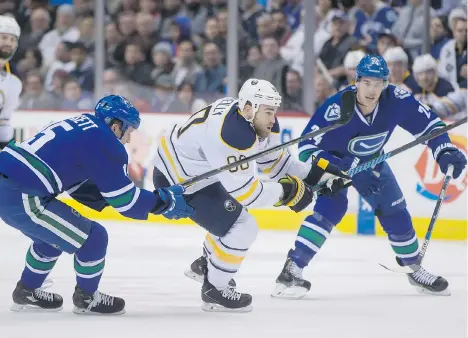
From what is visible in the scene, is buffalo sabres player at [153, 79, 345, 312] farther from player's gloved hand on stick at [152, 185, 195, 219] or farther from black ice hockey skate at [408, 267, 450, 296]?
black ice hockey skate at [408, 267, 450, 296]

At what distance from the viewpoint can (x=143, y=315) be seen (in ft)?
15.5

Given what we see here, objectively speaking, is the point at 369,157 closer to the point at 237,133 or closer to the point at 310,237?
the point at 310,237

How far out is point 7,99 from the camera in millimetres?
6785

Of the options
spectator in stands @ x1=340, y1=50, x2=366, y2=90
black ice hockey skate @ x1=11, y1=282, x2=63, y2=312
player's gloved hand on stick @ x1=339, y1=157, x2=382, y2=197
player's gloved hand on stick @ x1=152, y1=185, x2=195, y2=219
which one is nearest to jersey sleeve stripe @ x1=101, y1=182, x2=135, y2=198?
player's gloved hand on stick @ x1=152, y1=185, x2=195, y2=219

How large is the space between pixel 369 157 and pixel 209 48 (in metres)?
3.73

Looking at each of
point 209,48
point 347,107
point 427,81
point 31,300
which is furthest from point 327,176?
point 209,48

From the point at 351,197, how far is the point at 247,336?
3.61 m

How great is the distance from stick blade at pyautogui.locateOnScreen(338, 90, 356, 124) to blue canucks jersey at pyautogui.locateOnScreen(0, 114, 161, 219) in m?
1.11

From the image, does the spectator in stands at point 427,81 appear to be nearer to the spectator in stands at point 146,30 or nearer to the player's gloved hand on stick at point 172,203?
the spectator in stands at point 146,30

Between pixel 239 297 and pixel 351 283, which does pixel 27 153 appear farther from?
pixel 351 283

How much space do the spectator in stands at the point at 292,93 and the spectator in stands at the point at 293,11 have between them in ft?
1.14

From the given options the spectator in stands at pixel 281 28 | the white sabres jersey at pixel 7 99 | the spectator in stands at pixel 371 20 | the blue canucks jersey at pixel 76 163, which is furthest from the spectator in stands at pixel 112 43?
the blue canucks jersey at pixel 76 163

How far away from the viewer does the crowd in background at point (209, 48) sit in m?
7.73

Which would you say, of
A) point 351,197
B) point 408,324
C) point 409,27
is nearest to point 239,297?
point 408,324
